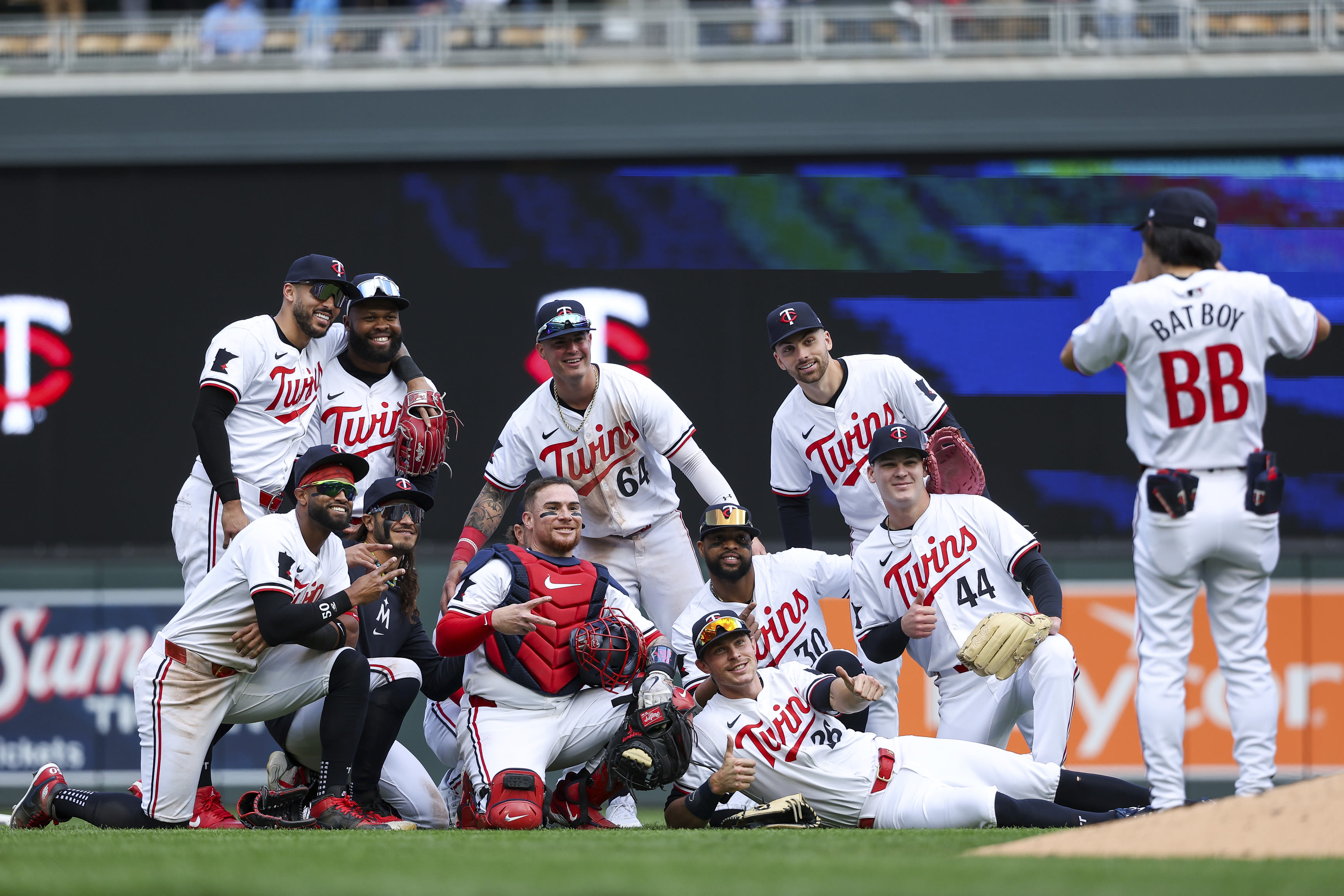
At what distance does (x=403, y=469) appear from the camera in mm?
5539

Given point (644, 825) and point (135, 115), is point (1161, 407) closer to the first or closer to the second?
point (644, 825)

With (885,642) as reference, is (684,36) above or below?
above

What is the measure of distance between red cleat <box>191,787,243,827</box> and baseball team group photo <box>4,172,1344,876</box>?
2 cm

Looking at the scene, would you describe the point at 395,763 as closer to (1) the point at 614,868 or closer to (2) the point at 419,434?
(2) the point at 419,434

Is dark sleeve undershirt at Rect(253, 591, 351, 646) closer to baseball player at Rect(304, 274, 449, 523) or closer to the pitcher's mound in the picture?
baseball player at Rect(304, 274, 449, 523)

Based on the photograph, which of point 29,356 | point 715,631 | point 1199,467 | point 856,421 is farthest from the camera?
→ point 29,356

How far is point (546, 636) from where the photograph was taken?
502cm

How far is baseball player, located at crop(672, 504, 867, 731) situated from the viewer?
532cm

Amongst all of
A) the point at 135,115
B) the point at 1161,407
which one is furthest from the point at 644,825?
the point at 135,115

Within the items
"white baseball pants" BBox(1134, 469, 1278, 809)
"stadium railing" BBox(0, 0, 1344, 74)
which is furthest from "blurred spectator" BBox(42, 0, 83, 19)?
"white baseball pants" BBox(1134, 469, 1278, 809)

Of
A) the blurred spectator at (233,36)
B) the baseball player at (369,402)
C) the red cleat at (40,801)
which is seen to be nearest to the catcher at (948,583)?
the baseball player at (369,402)

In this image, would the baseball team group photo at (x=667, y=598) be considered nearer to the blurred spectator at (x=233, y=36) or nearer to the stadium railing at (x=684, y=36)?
the stadium railing at (x=684, y=36)

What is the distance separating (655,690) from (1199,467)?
186cm

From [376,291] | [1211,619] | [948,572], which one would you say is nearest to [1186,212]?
[1211,619]
